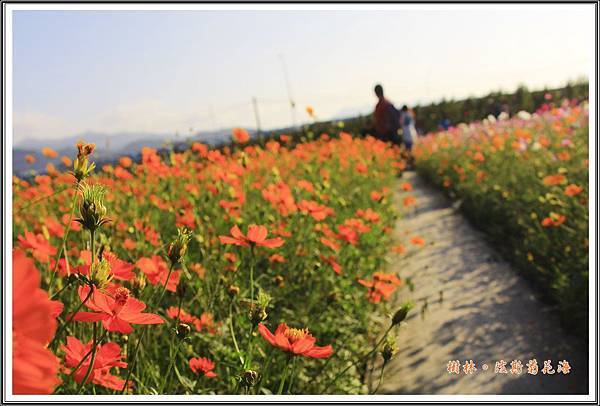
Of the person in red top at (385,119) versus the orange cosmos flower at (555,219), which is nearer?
the orange cosmos flower at (555,219)

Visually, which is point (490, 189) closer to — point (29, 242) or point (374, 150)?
point (374, 150)

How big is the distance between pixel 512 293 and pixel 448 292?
0.38m

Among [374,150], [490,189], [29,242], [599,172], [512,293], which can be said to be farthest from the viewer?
[374,150]

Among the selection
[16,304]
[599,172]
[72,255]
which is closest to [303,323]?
[72,255]

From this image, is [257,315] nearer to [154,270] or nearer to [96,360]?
[96,360]

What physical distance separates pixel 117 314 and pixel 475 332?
2109 mm

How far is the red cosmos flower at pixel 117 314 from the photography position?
25.2 inches

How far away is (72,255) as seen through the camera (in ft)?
6.47

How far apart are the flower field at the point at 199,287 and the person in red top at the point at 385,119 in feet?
12.0

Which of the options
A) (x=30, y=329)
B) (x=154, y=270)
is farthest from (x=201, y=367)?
(x=30, y=329)

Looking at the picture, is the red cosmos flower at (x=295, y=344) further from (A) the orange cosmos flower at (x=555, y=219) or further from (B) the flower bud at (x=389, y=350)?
(A) the orange cosmos flower at (x=555, y=219)

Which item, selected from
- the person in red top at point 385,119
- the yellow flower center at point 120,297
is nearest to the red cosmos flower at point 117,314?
the yellow flower center at point 120,297

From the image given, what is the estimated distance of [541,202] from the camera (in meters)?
3.50

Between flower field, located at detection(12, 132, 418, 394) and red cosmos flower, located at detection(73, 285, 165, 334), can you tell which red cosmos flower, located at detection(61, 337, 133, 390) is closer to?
flower field, located at detection(12, 132, 418, 394)
